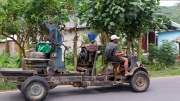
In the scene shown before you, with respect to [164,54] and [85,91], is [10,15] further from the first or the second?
[164,54]

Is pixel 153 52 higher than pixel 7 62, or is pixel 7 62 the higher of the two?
pixel 153 52

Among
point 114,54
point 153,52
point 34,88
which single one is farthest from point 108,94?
point 153,52

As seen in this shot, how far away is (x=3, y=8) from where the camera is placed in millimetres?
8672

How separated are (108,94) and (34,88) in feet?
7.99

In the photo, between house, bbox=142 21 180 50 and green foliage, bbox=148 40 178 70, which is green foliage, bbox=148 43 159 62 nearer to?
green foliage, bbox=148 40 178 70

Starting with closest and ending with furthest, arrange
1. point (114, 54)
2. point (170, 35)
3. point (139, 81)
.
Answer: point (114, 54), point (139, 81), point (170, 35)

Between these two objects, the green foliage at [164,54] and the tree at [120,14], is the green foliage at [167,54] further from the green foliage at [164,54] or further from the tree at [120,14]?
the tree at [120,14]

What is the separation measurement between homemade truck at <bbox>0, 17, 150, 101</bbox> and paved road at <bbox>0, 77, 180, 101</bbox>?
1.12 ft

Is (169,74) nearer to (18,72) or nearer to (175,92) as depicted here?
(175,92)

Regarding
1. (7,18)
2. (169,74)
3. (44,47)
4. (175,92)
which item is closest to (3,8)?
(7,18)

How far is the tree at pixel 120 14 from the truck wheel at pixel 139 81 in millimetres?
2209

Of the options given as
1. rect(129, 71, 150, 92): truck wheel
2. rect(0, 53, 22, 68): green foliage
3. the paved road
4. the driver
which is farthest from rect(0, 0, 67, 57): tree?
rect(129, 71, 150, 92): truck wheel

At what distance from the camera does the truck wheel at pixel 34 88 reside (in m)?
6.75

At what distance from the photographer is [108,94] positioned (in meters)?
8.10
